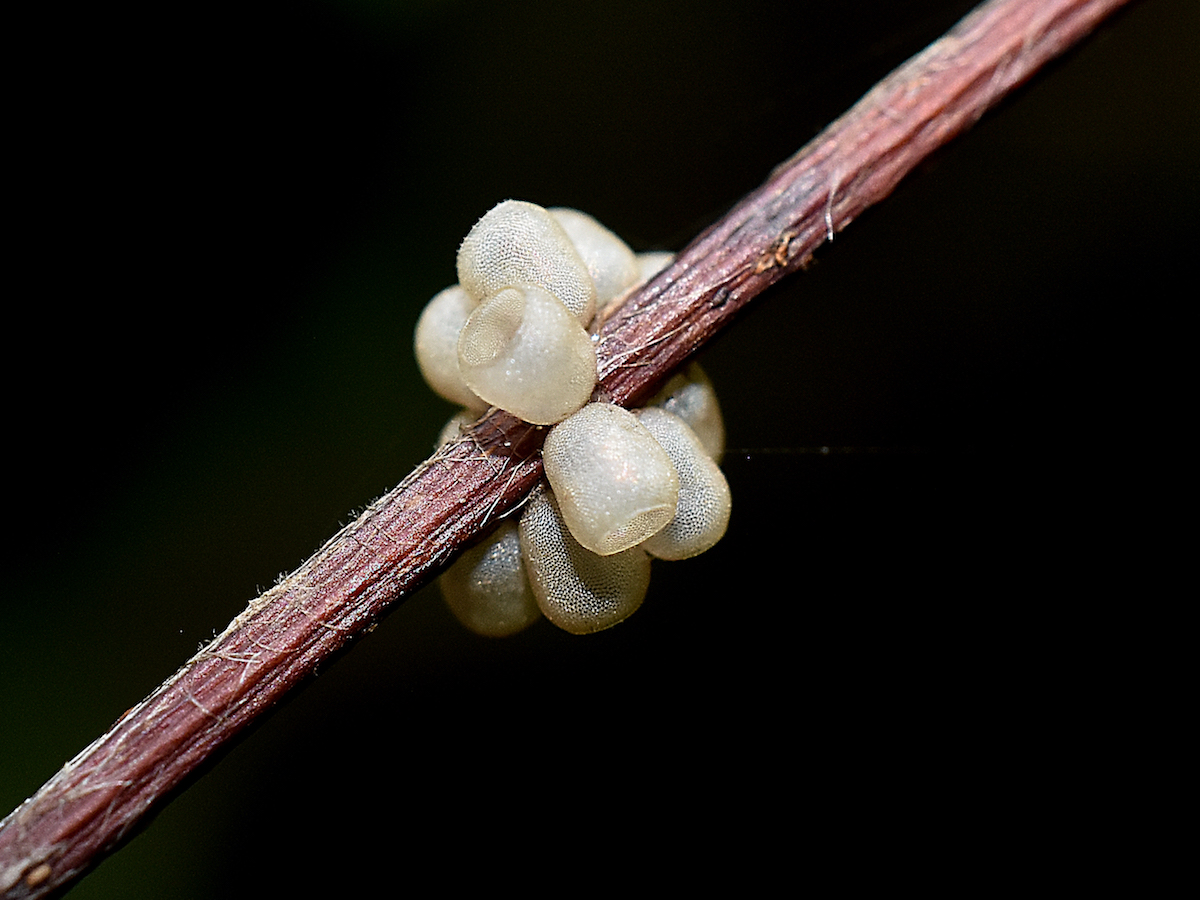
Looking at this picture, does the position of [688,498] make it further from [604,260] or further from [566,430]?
[604,260]

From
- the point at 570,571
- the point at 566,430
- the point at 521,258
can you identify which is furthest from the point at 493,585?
the point at 521,258

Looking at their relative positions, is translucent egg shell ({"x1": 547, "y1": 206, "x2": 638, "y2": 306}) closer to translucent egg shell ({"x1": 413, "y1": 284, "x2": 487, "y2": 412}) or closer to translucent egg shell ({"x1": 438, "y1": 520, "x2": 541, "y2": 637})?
translucent egg shell ({"x1": 413, "y1": 284, "x2": 487, "y2": 412})

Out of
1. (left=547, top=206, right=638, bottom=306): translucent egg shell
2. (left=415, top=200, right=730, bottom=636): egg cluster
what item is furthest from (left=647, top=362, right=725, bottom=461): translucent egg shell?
(left=547, top=206, right=638, bottom=306): translucent egg shell

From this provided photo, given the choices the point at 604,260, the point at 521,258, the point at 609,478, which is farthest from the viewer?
the point at 604,260

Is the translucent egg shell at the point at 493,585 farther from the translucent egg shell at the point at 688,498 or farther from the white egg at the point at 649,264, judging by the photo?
the white egg at the point at 649,264

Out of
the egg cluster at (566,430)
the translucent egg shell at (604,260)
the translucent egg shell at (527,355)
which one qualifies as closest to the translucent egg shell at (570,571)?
the egg cluster at (566,430)

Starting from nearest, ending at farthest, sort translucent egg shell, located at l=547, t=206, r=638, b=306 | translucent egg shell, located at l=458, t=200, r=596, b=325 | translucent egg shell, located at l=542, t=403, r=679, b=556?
translucent egg shell, located at l=542, t=403, r=679, b=556, translucent egg shell, located at l=458, t=200, r=596, b=325, translucent egg shell, located at l=547, t=206, r=638, b=306

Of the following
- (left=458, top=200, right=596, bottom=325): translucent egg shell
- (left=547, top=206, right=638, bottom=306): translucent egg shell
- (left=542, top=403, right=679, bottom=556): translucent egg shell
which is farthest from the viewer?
(left=547, top=206, right=638, bottom=306): translucent egg shell
